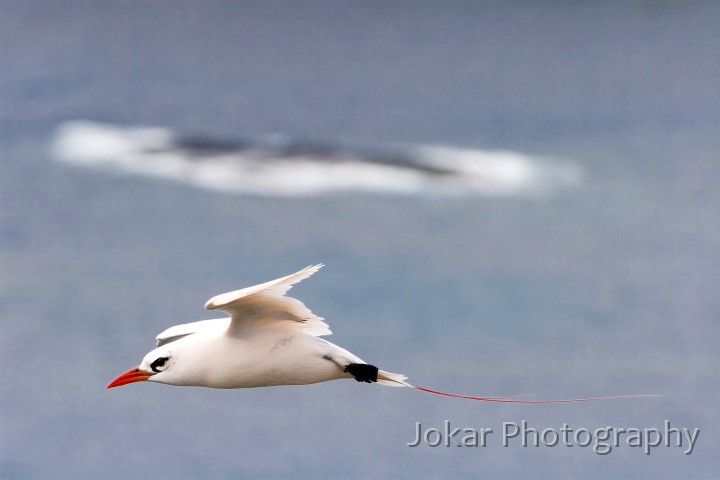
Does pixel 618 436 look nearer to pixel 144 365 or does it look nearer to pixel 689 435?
pixel 689 435

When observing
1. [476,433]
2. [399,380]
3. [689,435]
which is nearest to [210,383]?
[399,380]

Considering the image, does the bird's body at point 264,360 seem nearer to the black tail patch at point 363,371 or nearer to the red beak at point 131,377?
the black tail patch at point 363,371

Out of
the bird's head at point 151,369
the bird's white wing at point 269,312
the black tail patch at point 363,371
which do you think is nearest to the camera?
the bird's white wing at point 269,312

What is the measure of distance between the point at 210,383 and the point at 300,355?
1.19 feet

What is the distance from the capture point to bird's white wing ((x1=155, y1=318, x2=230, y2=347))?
627cm

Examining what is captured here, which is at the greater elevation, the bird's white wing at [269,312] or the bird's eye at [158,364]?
the bird's white wing at [269,312]

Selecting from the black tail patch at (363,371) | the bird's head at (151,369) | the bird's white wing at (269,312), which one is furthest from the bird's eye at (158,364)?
the black tail patch at (363,371)

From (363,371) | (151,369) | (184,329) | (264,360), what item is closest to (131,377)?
(151,369)

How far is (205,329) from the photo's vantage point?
20.4 feet

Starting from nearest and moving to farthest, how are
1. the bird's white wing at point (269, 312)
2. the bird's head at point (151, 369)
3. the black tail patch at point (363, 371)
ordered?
the bird's white wing at point (269, 312) → the black tail patch at point (363, 371) → the bird's head at point (151, 369)

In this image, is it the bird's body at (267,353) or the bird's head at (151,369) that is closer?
the bird's body at (267,353)

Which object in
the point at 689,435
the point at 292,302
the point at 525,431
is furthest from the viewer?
the point at 689,435

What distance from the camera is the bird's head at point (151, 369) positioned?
6168 millimetres

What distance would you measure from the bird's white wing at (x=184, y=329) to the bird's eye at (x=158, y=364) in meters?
0.20
